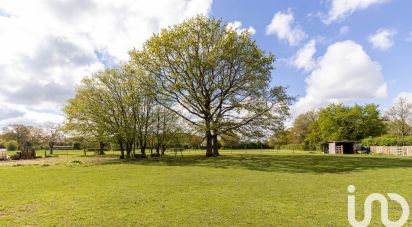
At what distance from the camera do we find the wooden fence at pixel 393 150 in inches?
1883

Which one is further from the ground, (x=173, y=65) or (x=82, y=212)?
(x=173, y=65)

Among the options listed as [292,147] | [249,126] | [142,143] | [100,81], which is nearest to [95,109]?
[100,81]

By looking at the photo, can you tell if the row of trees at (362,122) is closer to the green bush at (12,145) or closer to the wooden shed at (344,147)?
the wooden shed at (344,147)

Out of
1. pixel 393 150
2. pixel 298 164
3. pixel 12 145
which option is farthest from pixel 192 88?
pixel 12 145

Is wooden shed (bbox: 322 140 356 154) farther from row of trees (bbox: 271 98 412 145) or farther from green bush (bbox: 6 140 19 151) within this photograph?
green bush (bbox: 6 140 19 151)

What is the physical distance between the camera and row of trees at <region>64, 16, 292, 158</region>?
1527 inches

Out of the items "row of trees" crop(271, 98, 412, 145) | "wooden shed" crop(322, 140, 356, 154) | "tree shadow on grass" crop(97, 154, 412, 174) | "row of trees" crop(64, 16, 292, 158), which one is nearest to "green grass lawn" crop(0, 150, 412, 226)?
"tree shadow on grass" crop(97, 154, 412, 174)

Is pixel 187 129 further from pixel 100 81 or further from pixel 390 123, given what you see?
pixel 390 123

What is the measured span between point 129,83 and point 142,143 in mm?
9423

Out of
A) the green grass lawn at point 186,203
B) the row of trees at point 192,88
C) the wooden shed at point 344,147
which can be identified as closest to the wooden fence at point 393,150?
the wooden shed at point 344,147

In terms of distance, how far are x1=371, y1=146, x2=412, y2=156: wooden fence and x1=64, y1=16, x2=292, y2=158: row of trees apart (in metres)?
24.4

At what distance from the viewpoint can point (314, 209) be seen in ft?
33.4

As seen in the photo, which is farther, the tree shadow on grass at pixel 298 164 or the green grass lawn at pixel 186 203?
the tree shadow on grass at pixel 298 164

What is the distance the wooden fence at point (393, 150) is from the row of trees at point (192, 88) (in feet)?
80.1
